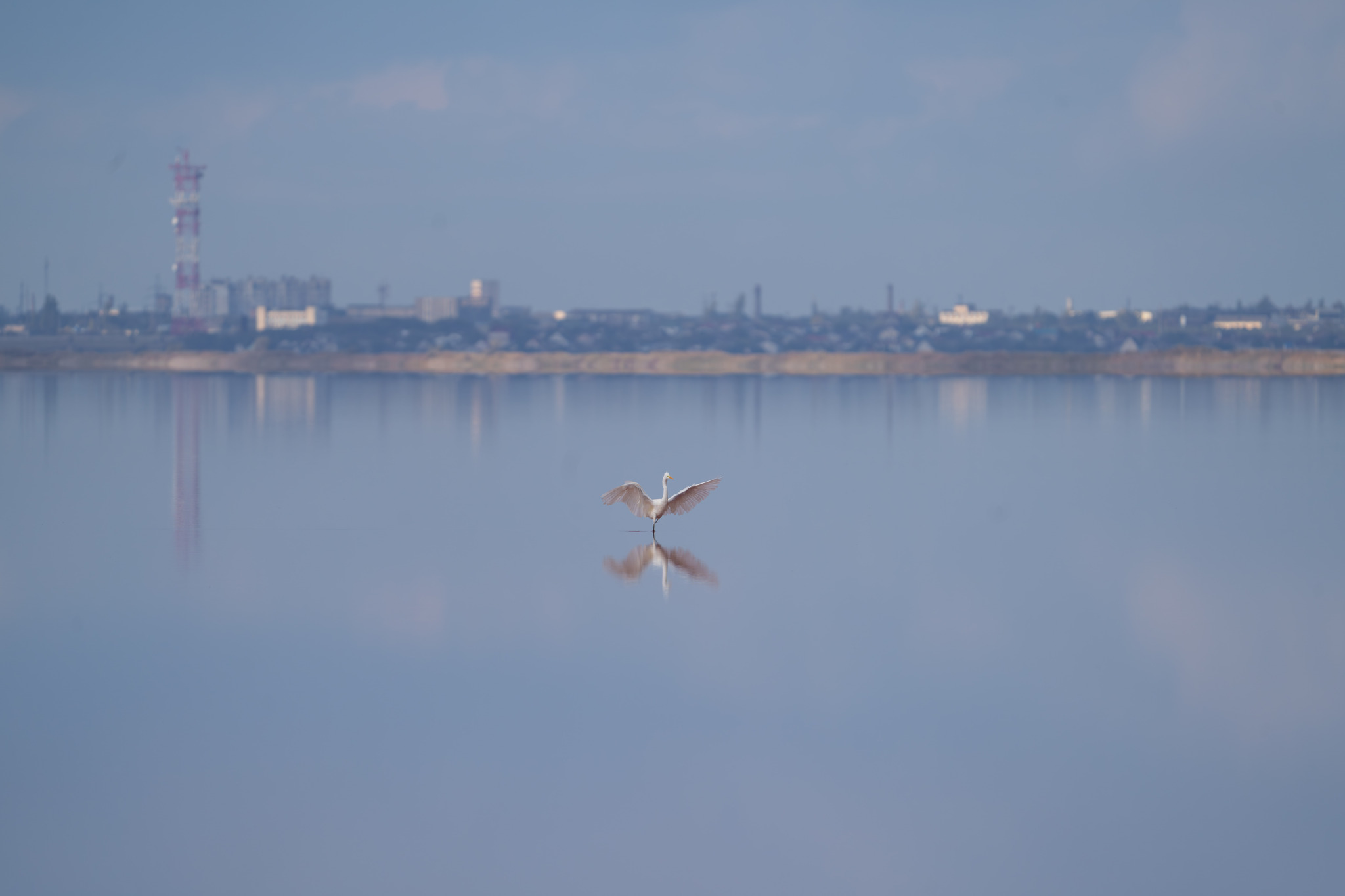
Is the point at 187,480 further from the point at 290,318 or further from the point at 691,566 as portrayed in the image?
the point at 290,318

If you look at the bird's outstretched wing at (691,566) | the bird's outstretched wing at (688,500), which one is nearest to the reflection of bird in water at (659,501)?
the bird's outstretched wing at (688,500)

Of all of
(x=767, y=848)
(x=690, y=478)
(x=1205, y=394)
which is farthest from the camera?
(x=1205, y=394)

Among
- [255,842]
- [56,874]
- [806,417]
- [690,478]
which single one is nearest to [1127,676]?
[255,842]

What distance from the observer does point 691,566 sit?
42.7 feet

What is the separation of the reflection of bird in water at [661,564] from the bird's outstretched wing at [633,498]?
717mm

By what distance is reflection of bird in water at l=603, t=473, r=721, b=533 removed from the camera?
48.8ft

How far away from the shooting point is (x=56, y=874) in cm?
598

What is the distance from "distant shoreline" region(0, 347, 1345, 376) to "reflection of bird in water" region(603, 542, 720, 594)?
245 feet

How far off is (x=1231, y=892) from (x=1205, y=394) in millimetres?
53152

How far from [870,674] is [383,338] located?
396 ft

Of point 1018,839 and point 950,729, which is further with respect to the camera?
point 950,729

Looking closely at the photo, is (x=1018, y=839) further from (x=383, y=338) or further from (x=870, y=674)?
(x=383, y=338)

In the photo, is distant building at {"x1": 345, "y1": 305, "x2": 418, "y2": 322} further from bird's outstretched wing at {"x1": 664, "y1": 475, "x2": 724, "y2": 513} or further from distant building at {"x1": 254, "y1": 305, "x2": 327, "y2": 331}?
bird's outstretched wing at {"x1": 664, "y1": 475, "x2": 724, "y2": 513}

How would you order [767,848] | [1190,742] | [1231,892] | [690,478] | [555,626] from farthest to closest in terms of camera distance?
[690,478] → [555,626] → [1190,742] → [767,848] → [1231,892]
